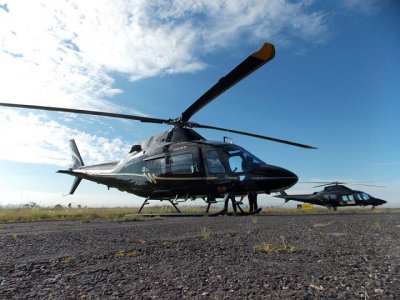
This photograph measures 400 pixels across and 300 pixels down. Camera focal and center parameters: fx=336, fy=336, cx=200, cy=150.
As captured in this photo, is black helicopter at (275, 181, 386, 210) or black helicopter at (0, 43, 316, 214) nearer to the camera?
black helicopter at (0, 43, 316, 214)

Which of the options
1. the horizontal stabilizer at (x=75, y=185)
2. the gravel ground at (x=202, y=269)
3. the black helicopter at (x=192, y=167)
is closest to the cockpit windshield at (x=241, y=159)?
the black helicopter at (x=192, y=167)

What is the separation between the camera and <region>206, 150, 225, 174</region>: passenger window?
12992mm

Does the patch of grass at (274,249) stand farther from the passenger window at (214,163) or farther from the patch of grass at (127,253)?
the passenger window at (214,163)

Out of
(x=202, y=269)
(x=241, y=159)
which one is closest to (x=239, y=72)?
(x=241, y=159)

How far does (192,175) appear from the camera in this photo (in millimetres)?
13438

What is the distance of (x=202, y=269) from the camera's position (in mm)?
3471

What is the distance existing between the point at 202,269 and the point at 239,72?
6.81 metres

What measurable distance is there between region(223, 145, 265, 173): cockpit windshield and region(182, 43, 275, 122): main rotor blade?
6.81 feet

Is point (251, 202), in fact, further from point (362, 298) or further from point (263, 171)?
point (362, 298)

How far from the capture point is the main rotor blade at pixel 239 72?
8242mm

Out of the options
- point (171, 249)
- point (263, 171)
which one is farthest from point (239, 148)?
point (171, 249)

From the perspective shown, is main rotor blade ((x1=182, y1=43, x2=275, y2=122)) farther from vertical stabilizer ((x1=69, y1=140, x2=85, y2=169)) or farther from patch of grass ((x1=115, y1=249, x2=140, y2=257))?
vertical stabilizer ((x1=69, y1=140, x2=85, y2=169))

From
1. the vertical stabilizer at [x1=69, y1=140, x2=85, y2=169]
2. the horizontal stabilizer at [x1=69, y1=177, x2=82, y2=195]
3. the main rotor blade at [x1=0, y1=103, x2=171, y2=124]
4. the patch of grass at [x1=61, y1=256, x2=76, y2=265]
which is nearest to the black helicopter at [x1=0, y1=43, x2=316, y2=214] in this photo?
the main rotor blade at [x1=0, y1=103, x2=171, y2=124]

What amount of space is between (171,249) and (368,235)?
3317mm
